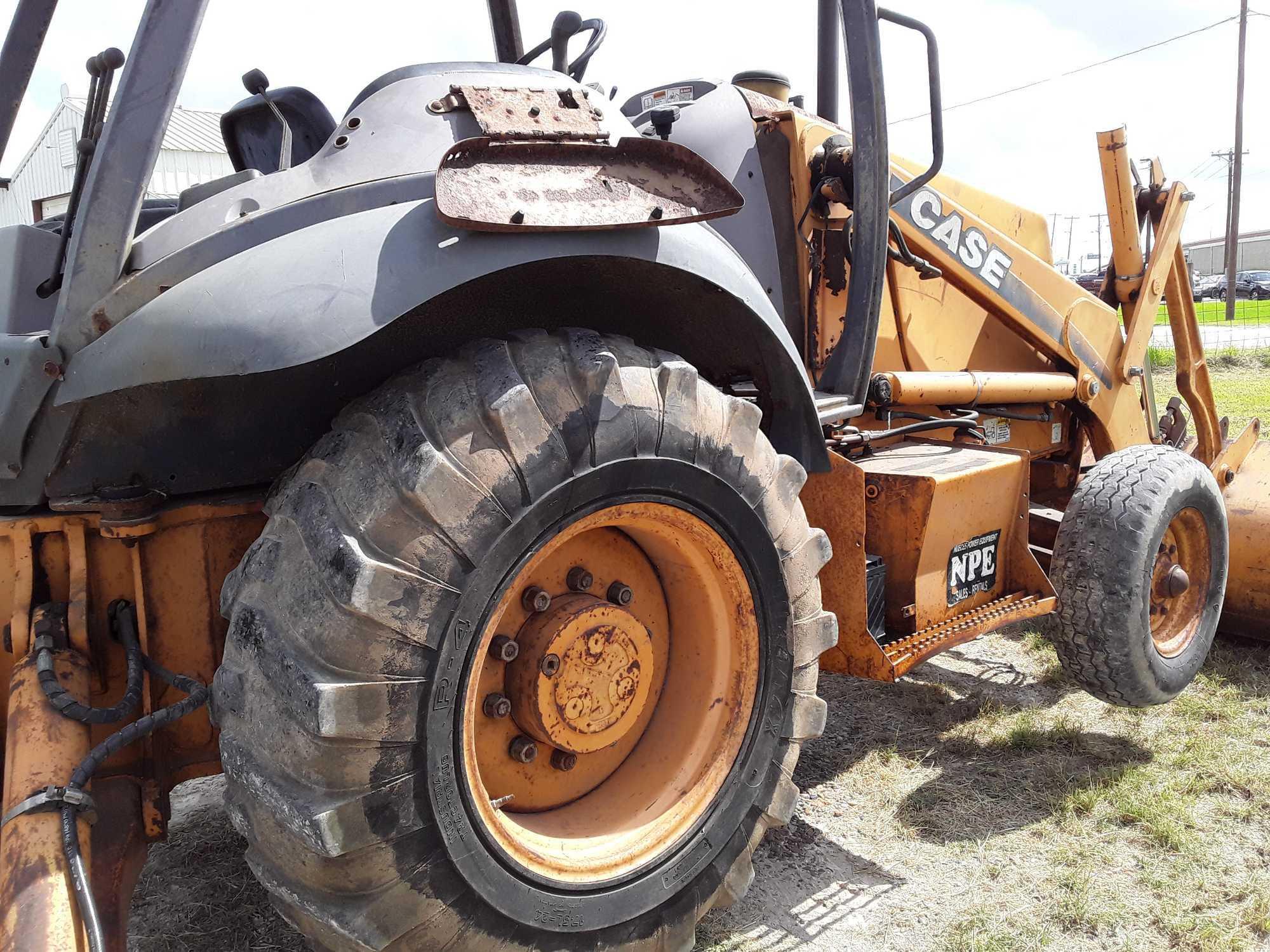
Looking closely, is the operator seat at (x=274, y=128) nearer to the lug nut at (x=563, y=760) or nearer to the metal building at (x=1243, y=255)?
the lug nut at (x=563, y=760)

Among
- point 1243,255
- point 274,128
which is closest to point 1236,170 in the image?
point 274,128

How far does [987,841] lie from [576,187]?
2348 millimetres

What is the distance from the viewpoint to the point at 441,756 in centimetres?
190

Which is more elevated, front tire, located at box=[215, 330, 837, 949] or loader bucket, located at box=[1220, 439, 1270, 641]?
front tire, located at box=[215, 330, 837, 949]

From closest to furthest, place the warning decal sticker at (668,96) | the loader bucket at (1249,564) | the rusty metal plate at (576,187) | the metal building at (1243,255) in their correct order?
the rusty metal plate at (576,187)
the warning decal sticker at (668,96)
the loader bucket at (1249,564)
the metal building at (1243,255)

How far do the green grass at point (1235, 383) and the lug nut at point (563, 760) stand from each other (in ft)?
29.2

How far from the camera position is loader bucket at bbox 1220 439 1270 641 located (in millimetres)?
4547

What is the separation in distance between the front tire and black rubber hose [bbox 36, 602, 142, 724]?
0.34 m

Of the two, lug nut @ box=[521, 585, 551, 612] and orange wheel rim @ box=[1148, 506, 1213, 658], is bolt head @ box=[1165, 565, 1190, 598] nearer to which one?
orange wheel rim @ box=[1148, 506, 1213, 658]

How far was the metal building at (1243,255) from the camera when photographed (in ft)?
223

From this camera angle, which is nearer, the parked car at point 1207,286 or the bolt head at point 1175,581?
the bolt head at point 1175,581

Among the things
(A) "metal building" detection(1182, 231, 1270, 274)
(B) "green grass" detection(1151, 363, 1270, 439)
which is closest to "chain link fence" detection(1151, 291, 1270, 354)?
(B) "green grass" detection(1151, 363, 1270, 439)

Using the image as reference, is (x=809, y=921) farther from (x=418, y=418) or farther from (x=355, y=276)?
(x=355, y=276)

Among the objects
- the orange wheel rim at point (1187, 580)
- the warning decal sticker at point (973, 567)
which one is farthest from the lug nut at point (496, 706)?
the orange wheel rim at point (1187, 580)
